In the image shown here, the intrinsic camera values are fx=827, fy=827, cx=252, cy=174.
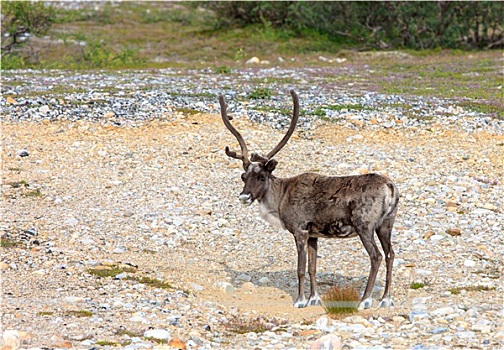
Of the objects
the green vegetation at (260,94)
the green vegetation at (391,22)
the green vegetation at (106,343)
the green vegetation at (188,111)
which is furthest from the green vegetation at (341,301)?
the green vegetation at (391,22)

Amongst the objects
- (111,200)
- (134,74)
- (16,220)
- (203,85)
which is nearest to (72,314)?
(16,220)

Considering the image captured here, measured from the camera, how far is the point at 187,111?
1995cm

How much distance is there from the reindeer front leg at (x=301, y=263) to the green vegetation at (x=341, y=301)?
16.0 inches

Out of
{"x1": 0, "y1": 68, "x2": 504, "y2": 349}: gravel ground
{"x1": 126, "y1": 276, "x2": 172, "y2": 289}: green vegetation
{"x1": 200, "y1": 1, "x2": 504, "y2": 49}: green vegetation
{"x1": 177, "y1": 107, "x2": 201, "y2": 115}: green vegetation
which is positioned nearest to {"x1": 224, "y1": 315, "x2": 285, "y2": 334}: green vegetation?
{"x1": 0, "y1": 68, "x2": 504, "y2": 349}: gravel ground

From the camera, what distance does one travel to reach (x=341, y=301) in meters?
10.4

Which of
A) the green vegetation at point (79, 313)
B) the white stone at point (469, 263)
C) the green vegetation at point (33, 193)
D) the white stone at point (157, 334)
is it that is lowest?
the green vegetation at point (33, 193)

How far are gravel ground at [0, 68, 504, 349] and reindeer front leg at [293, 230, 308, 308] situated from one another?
0.20m

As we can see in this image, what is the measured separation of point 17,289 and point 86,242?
244 centimetres

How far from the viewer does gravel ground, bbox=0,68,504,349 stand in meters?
9.37

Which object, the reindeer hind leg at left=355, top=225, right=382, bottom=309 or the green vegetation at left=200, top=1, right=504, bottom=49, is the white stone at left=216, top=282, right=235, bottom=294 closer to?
the reindeer hind leg at left=355, top=225, right=382, bottom=309

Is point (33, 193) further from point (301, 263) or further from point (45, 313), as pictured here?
point (301, 263)

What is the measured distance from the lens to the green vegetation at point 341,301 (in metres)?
10.3

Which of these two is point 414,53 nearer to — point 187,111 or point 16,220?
point 187,111

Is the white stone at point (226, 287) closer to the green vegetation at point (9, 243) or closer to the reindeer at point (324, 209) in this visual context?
the reindeer at point (324, 209)
